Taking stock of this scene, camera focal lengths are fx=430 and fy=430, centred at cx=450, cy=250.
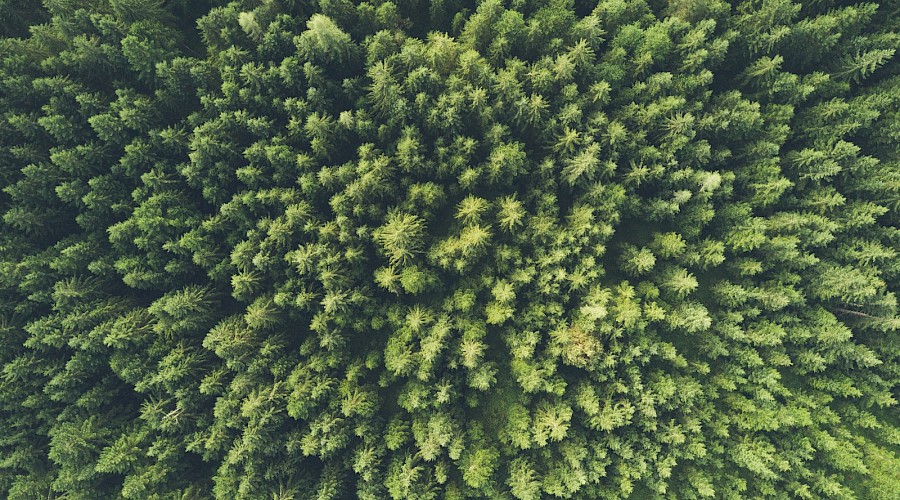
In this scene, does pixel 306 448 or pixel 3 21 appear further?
pixel 3 21

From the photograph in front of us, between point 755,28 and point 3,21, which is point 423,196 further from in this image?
point 3,21

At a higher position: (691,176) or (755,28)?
(755,28)

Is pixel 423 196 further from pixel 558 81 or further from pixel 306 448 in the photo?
pixel 306 448

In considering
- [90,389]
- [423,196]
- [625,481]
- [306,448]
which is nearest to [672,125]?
[423,196]

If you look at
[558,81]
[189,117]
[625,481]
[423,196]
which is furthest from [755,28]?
[189,117]

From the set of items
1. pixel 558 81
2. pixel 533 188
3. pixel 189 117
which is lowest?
pixel 533 188

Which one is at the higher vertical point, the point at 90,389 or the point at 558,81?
the point at 558,81
